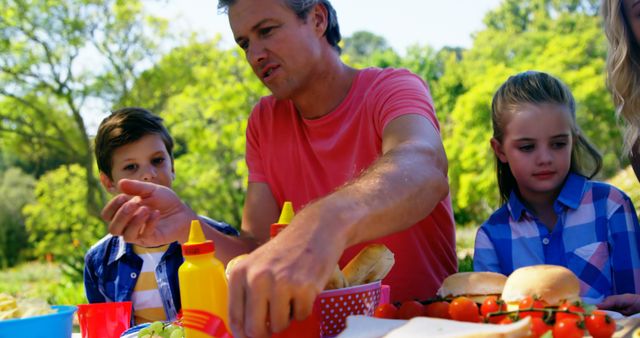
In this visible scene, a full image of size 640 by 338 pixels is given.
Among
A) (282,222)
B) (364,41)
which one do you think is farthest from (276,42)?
(364,41)

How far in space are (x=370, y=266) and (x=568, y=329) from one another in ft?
1.61

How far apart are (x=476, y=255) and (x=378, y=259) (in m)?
1.14

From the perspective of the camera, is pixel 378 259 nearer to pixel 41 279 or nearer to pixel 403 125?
pixel 403 125

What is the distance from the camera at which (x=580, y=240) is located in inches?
97.7

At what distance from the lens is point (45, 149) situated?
51.8 ft

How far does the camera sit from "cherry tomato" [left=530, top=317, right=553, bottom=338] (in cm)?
122

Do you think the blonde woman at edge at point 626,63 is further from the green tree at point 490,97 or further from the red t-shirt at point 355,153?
the green tree at point 490,97

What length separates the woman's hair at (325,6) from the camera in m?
2.53

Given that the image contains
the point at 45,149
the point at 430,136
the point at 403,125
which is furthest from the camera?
the point at 45,149

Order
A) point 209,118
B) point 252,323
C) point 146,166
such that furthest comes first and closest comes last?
1. point 209,118
2. point 146,166
3. point 252,323

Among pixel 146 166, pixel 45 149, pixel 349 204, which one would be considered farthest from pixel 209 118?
pixel 349 204

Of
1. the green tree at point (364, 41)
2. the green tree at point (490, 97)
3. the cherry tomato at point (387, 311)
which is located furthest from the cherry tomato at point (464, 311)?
the green tree at point (364, 41)

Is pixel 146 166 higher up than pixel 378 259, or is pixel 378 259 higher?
pixel 146 166

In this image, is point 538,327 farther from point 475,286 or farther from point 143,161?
point 143,161
